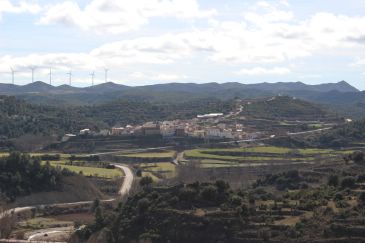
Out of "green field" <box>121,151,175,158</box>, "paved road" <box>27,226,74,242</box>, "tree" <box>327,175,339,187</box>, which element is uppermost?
"tree" <box>327,175,339,187</box>

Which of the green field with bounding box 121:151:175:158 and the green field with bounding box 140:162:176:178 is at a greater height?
the green field with bounding box 121:151:175:158

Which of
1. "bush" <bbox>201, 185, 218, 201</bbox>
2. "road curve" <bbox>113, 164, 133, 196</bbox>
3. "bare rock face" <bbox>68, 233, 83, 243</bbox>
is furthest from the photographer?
"road curve" <bbox>113, 164, 133, 196</bbox>

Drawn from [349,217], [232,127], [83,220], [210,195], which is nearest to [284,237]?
[349,217]

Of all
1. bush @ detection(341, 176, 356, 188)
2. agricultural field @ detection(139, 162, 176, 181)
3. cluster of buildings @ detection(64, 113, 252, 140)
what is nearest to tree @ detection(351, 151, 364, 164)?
bush @ detection(341, 176, 356, 188)

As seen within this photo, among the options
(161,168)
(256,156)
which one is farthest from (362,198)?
(256,156)

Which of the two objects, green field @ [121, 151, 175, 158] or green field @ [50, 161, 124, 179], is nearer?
green field @ [50, 161, 124, 179]

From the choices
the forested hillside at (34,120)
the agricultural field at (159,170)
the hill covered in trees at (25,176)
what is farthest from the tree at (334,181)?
the forested hillside at (34,120)

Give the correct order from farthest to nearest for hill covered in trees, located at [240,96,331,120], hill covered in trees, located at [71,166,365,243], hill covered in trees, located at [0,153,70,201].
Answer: hill covered in trees, located at [240,96,331,120]
hill covered in trees, located at [0,153,70,201]
hill covered in trees, located at [71,166,365,243]

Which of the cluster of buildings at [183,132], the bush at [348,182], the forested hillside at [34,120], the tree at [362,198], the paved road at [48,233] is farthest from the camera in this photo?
the forested hillside at [34,120]

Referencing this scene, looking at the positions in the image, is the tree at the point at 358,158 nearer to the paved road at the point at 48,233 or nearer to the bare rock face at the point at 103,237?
the paved road at the point at 48,233

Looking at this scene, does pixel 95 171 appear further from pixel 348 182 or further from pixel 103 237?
pixel 348 182

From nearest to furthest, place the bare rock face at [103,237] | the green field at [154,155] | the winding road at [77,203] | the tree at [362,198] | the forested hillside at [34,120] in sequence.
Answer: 1. the tree at [362,198]
2. the bare rock face at [103,237]
3. the winding road at [77,203]
4. the green field at [154,155]
5. the forested hillside at [34,120]

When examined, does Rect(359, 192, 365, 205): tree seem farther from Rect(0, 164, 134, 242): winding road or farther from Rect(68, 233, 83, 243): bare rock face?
Rect(0, 164, 134, 242): winding road
